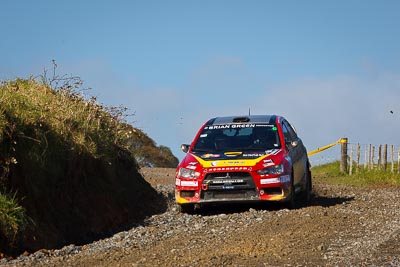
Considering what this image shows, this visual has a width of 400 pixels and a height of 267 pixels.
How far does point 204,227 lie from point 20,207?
2865mm

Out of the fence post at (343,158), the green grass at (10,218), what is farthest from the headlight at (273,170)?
the fence post at (343,158)

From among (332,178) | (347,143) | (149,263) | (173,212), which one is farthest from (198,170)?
(347,143)

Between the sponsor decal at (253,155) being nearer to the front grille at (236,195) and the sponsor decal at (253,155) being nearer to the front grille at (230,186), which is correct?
the front grille at (230,186)

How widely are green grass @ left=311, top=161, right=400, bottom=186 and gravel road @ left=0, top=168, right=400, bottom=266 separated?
37.4ft

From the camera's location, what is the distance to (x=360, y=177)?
28625 mm

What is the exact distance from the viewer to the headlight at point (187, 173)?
47.0 ft

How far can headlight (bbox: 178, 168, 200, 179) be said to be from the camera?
14312mm

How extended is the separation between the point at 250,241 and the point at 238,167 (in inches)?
141

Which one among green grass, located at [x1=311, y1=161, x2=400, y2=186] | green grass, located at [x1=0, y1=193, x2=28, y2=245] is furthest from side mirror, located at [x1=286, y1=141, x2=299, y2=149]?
green grass, located at [x1=311, y1=161, x2=400, y2=186]

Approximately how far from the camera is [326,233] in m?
Answer: 11.5

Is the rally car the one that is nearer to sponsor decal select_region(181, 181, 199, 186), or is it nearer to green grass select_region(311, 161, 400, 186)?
sponsor decal select_region(181, 181, 199, 186)

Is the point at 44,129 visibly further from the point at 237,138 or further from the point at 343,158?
the point at 343,158

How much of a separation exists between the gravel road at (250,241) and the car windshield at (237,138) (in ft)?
3.64

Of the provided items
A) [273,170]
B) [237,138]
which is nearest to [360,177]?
[237,138]
